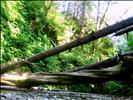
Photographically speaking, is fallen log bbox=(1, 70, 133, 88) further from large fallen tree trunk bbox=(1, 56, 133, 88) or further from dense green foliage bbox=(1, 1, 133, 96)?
dense green foliage bbox=(1, 1, 133, 96)

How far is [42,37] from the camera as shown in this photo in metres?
18.4

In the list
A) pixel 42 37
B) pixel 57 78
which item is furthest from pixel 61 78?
pixel 42 37

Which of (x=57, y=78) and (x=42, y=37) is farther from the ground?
(x=42, y=37)

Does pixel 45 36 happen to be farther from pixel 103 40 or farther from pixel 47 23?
pixel 103 40

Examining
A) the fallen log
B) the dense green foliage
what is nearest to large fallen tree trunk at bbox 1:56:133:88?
the fallen log

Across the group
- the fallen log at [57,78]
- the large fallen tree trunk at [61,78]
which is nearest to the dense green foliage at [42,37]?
the large fallen tree trunk at [61,78]

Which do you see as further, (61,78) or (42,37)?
(42,37)

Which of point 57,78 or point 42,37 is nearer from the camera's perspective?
point 57,78

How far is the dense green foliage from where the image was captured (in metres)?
13.7

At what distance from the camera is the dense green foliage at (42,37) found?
44.9ft

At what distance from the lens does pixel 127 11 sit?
1093 inches

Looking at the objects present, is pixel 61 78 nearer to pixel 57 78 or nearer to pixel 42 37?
pixel 57 78

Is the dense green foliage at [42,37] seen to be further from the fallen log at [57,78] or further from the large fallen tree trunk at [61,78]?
the fallen log at [57,78]

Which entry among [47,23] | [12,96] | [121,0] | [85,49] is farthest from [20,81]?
[121,0]
